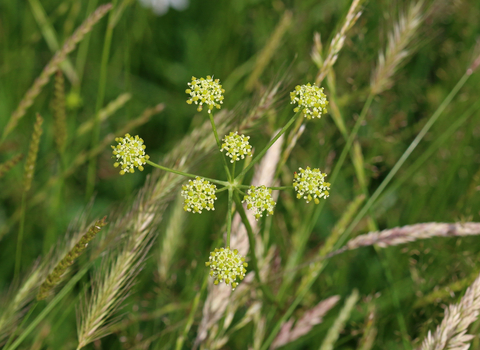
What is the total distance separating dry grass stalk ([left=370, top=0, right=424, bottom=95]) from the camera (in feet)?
6.43

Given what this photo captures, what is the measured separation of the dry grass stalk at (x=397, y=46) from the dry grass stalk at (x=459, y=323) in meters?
0.97

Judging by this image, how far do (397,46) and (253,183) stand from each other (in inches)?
37.1

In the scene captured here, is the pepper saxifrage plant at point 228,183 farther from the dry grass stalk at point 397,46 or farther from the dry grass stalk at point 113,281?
the dry grass stalk at point 397,46

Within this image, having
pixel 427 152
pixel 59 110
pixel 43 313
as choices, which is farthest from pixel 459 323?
pixel 59 110

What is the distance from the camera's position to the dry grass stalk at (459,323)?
1.41m

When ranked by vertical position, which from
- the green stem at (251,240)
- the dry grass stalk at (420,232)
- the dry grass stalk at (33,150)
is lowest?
Result: the green stem at (251,240)

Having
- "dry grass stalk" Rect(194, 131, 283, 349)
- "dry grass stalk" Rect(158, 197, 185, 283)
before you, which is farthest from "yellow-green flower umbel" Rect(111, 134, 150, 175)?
"dry grass stalk" Rect(158, 197, 185, 283)

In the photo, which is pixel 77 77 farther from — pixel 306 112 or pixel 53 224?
pixel 306 112

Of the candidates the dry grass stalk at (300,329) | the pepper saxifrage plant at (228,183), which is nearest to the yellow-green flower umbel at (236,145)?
the pepper saxifrage plant at (228,183)

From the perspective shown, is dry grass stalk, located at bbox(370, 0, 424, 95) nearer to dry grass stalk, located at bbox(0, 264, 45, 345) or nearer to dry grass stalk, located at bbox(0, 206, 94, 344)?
dry grass stalk, located at bbox(0, 206, 94, 344)

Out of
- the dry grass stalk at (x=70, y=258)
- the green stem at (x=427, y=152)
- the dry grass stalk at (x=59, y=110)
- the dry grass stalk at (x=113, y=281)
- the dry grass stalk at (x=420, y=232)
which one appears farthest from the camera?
the green stem at (x=427, y=152)

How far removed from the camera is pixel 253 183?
1812 mm

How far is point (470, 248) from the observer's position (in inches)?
87.9

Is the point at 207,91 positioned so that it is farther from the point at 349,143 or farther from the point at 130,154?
the point at 349,143
